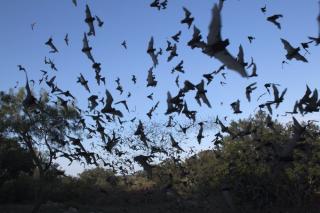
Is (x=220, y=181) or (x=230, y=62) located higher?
(x=220, y=181)

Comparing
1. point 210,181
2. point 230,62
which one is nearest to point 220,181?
point 210,181

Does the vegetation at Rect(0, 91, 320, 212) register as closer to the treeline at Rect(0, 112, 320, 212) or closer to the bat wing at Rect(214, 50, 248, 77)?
the treeline at Rect(0, 112, 320, 212)

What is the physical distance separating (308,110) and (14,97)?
4464cm

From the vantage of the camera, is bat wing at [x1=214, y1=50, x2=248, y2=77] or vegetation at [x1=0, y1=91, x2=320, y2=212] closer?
bat wing at [x1=214, y1=50, x2=248, y2=77]

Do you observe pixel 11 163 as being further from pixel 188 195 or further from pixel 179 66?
pixel 179 66

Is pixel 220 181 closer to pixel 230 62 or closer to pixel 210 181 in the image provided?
pixel 210 181

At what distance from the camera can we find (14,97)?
49719mm

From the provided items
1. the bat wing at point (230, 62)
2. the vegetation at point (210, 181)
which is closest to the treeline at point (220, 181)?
the vegetation at point (210, 181)

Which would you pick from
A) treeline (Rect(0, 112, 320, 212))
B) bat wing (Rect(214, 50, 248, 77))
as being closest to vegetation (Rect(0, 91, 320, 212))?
treeline (Rect(0, 112, 320, 212))

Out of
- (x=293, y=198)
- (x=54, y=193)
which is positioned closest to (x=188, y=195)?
(x=293, y=198)

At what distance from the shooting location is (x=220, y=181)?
2719 centimetres

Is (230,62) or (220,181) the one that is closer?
(230,62)

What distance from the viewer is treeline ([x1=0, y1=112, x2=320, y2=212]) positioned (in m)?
23.3

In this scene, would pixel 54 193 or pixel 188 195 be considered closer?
pixel 188 195
